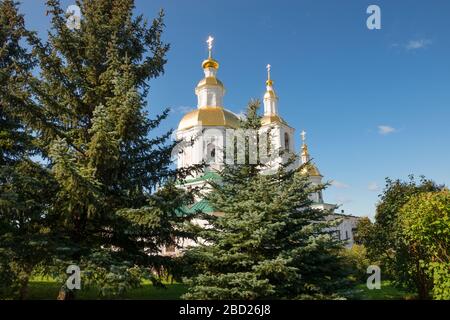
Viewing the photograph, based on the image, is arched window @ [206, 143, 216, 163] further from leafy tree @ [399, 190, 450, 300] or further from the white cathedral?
leafy tree @ [399, 190, 450, 300]

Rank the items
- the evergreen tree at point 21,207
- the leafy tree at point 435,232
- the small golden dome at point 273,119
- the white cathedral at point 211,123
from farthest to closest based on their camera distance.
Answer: the small golden dome at point 273,119
the white cathedral at point 211,123
the leafy tree at point 435,232
the evergreen tree at point 21,207

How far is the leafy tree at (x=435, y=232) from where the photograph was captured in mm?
10062

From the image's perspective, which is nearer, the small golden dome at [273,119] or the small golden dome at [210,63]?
the small golden dome at [210,63]

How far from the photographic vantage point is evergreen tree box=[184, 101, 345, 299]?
8.48 m

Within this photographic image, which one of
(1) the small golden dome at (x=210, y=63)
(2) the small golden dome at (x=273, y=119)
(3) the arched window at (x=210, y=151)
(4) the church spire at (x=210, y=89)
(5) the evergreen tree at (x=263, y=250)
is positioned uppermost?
(1) the small golden dome at (x=210, y=63)

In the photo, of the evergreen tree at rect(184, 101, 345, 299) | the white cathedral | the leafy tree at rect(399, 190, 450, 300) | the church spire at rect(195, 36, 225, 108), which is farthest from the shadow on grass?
the church spire at rect(195, 36, 225, 108)

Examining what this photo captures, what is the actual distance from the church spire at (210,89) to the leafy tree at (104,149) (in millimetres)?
23602

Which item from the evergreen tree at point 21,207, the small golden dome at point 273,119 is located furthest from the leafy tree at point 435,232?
the small golden dome at point 273,119

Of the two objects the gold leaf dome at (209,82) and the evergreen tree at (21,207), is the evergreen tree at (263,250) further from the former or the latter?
the gold leaf dome at (209,82)

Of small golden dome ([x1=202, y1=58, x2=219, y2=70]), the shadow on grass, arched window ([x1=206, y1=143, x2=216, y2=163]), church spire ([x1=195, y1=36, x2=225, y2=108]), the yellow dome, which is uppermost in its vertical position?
small golden dome ([x1=202, y1=58, x2=219, y2=70])

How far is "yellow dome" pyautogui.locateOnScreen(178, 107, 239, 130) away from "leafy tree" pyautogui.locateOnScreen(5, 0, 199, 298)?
21543mm

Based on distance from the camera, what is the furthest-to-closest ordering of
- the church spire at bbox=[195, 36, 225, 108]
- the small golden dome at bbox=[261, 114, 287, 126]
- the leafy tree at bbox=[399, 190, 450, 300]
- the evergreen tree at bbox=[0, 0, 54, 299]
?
1. the small golden dome at bbox=[261, 114, 287, 126]
2. the church spire at bbox=[195, 36, 225, 108]
3. the leafy tree at bbox=[399, 190, 450, 300]
4. the evergreen tree at bbox=[0, 0, 54, 299]

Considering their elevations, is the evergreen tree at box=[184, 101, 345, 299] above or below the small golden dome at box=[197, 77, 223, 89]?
below
